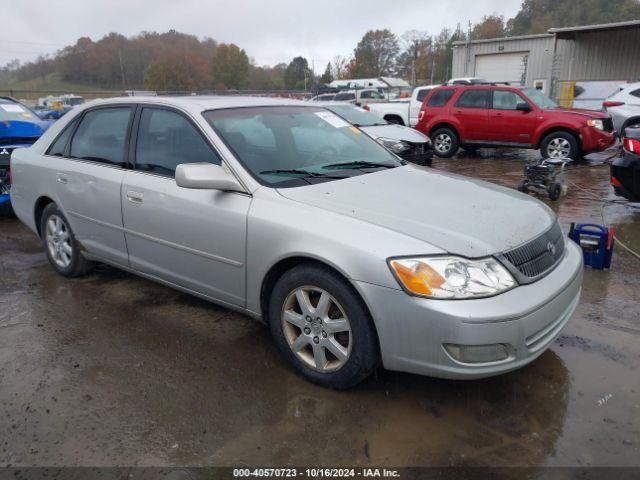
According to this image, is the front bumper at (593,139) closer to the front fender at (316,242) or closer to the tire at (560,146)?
the tire at (560,146)

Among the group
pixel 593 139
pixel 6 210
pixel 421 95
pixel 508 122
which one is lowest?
pixel 6 210

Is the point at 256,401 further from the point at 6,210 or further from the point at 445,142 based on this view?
the point at 445,142

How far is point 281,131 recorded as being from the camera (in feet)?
12.2

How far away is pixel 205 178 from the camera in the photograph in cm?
304

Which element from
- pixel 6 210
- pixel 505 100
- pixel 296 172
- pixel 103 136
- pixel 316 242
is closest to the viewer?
pixel 316 242

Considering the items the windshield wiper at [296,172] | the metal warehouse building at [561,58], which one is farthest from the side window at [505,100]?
the metal warehouse building at [561,58]

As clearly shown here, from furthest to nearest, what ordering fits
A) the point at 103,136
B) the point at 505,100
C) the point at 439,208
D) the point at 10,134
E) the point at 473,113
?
1. the point at 473,113
2. the point at 505,100
3. the point at 10,134
4. the point at 103,136
5. the point at 439,208

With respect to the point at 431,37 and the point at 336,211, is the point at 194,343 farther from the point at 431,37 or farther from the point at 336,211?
the point at 431,37

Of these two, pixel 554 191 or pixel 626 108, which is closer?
pixel 554 191

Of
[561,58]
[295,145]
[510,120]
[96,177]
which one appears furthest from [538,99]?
[561,58]

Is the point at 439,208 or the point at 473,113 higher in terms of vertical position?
the point at 473,113

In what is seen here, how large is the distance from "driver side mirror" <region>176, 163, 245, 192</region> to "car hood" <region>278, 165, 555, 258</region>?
32 cm

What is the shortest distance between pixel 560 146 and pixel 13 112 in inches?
405

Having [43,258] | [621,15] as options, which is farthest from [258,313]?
[621,15]
